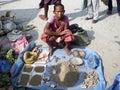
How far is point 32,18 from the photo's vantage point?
23.9 ft

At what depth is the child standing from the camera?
18.0 ft

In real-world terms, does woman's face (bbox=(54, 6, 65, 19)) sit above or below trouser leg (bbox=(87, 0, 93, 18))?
above

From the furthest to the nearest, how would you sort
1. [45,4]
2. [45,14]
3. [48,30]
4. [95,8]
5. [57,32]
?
[45,14], [45,4], [95,8], [57,32], [48,30]

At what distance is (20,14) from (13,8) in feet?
1.62

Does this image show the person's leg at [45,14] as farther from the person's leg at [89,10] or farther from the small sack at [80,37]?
the small sack at [80,37]

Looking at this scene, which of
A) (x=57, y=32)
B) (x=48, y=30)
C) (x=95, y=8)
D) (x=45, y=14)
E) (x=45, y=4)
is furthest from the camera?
(x=45, y=14)

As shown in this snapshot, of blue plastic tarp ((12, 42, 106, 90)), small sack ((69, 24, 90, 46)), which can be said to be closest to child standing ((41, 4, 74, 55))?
blue plastic tarp ((12, 42, 106, 90))

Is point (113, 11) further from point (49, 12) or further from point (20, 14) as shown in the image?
point (20, 14)

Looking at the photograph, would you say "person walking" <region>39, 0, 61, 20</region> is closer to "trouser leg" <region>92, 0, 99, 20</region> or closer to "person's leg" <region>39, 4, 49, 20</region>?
"person's leg" <region>39, 4, 49, 20</region>

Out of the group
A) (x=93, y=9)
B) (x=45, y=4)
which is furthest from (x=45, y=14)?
(x=93, y=9)

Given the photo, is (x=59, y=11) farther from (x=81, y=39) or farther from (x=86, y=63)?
(x=86, y=63)

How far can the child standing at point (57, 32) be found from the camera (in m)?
5.48

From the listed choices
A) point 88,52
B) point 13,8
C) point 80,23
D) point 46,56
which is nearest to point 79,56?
point 88,52

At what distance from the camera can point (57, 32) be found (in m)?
5.64
